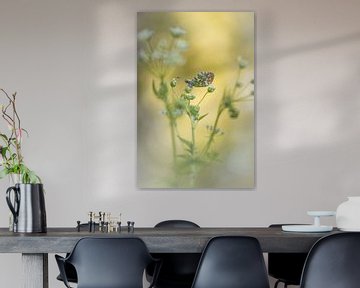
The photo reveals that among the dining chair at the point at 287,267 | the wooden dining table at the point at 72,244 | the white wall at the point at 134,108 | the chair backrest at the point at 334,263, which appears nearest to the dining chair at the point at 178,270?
the dining chair at the point at 287,267

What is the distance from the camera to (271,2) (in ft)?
18.6

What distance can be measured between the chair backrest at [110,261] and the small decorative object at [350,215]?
1.07 meters

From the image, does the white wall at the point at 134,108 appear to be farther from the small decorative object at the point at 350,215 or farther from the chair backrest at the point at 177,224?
the small decorative object at the point at 350,215

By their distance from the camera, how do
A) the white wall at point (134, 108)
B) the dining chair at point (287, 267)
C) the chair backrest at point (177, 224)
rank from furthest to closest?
the white wall at point (134, 108), the chair backrest at point (177, 224), the dining chair at point (287, 267)

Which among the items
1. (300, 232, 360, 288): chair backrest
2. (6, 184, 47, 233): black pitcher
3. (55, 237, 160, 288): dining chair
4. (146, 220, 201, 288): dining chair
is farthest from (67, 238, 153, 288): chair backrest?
(146, 220, 201, 288): dining chair

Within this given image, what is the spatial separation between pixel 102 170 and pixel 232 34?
147 centimetres

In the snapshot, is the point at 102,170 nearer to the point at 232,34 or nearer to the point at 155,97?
the point at 155,97

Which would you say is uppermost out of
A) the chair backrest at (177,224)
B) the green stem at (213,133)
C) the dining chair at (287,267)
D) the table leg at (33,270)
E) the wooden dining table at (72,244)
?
the green stem at (213,133)

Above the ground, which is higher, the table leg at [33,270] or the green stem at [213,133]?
the green stem at [213,133]

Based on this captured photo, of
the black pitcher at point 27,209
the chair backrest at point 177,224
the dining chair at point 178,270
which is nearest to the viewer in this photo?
the black pitcher at point 27,209

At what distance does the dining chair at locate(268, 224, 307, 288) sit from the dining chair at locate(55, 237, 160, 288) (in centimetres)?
144

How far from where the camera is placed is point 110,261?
341 cm

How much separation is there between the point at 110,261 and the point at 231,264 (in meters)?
0.58

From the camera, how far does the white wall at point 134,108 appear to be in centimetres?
559
